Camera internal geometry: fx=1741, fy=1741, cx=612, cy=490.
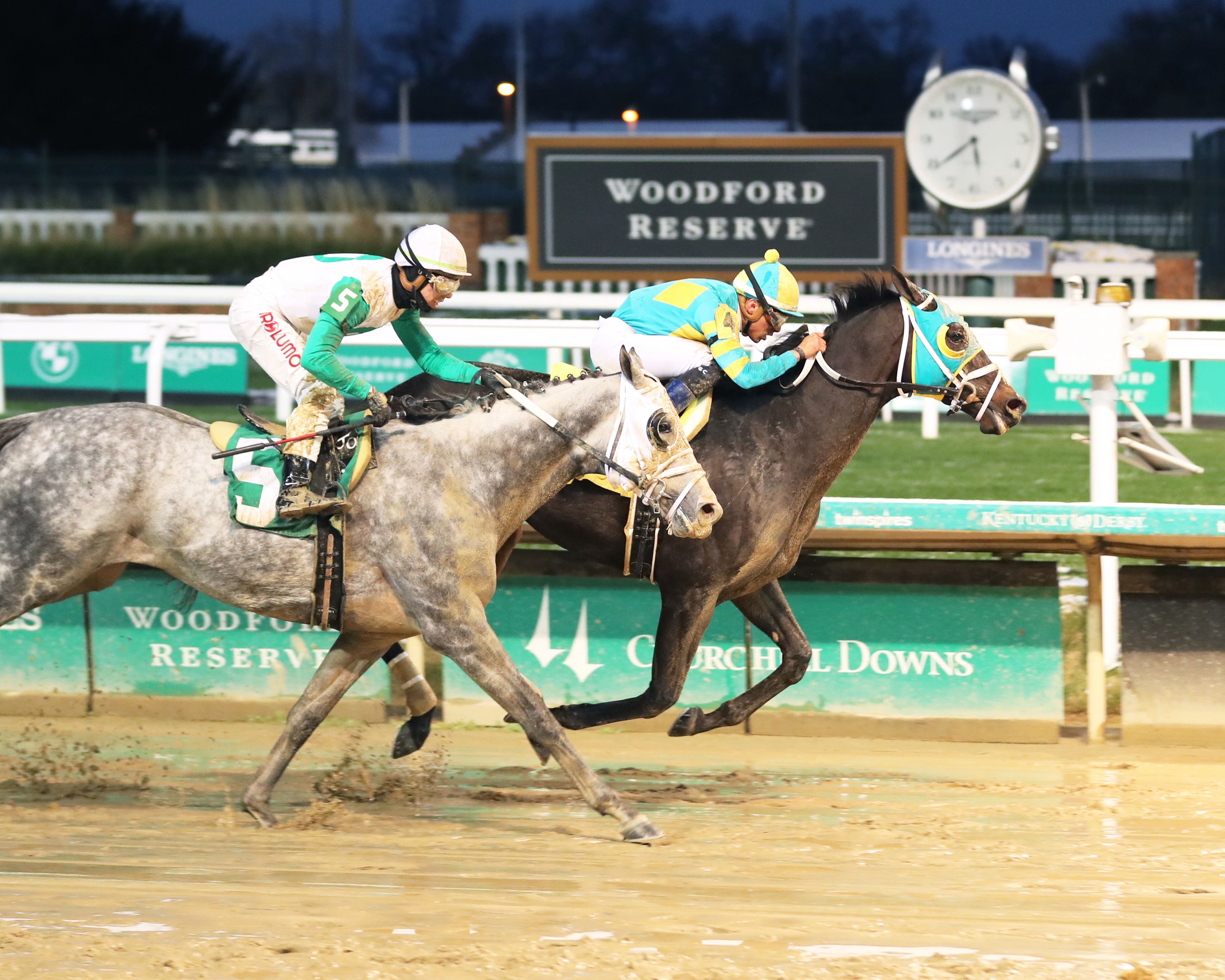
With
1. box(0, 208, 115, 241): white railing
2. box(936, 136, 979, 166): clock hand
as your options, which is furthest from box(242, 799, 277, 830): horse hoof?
box(0, 208, 115, 241): white railing

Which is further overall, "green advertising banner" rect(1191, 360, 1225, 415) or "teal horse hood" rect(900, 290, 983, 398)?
"green advertising banner" rect(1191, 360, 1225, 415)

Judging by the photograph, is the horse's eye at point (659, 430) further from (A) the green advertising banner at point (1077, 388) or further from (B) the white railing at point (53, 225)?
(B) the white railing at point (53, 225)

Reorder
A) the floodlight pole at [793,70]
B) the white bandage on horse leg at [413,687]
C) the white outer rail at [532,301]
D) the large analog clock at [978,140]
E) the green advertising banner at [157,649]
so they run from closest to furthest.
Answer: the white bandage on horse leg at [413,687], the green advertising banner at [157,649], the white outer rail at [532,301], the large analog clock at [978,140], the floodlight pole at [793,70]

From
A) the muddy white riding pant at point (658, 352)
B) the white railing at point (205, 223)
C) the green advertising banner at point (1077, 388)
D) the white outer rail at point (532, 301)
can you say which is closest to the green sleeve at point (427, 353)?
the muddy white riding pant at point (658, 352)

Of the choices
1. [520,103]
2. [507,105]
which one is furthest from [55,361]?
[507,105]

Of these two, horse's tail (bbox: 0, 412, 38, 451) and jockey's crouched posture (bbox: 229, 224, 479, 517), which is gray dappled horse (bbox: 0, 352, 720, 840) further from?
jockey's crouched posture (bbox: 229, 224, 479, 517)

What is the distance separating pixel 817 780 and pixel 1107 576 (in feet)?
4.36

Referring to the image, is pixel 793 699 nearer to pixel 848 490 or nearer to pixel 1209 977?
pixel 848 490

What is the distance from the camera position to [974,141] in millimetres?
10648

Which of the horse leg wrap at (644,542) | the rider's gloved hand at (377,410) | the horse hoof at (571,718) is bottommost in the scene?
the horse hoof at (571,718)

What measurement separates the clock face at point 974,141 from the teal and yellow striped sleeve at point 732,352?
18.7 feet

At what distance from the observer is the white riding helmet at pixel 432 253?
4840mm

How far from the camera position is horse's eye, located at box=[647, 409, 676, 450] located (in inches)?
182

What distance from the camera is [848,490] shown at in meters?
7.79
